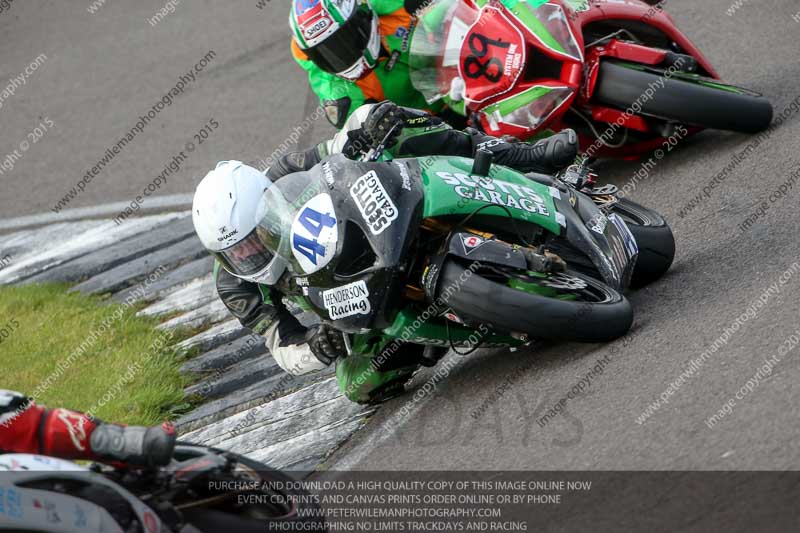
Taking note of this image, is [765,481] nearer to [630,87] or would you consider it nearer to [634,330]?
[634,330]

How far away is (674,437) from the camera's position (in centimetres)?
428

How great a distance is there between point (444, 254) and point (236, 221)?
98 cm

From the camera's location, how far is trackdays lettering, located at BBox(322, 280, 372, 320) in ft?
16.9

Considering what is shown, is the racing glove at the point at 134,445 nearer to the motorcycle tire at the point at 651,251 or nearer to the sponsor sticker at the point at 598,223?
the sponsor sticker at the point at 598,223

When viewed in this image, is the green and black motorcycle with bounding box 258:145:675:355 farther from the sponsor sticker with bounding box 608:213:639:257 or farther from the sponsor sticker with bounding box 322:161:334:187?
the sponsor sticker with bounding box 608:213:639:257

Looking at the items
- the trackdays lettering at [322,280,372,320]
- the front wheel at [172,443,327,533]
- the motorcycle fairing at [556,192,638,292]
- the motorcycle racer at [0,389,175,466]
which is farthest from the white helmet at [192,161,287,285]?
the motorcycle fairing at [556,192,638,292]

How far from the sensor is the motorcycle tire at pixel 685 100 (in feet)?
23.4

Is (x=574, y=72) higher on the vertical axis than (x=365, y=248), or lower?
lower

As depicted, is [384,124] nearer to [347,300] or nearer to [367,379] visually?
[347,300]

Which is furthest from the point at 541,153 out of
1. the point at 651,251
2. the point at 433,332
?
the point at 433,332

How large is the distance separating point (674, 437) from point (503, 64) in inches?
148

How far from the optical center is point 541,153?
634 centimetres

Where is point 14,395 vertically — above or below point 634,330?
above

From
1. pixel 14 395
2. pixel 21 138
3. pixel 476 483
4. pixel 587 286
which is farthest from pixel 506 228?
pixel 21 138
